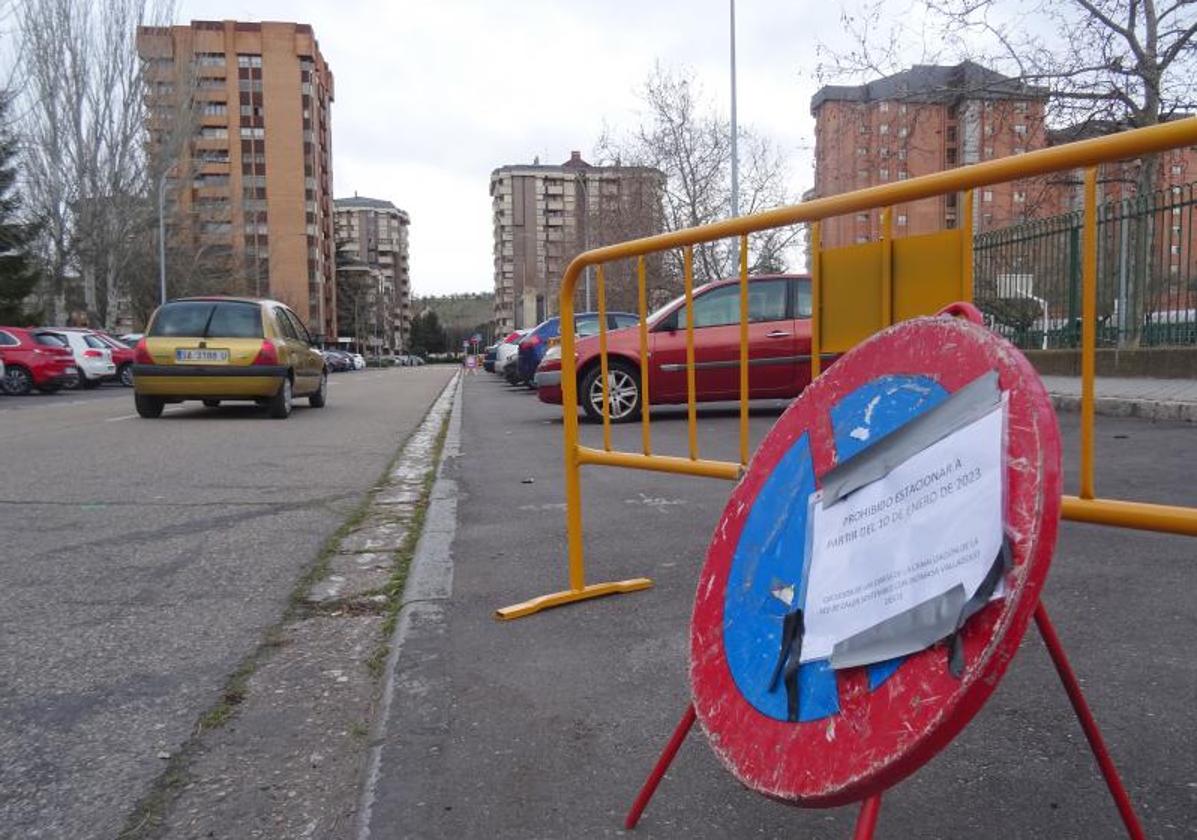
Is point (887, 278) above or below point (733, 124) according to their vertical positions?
below

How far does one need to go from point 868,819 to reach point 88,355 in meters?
25.9

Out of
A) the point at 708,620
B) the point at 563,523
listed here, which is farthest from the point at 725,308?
the point at 708,620

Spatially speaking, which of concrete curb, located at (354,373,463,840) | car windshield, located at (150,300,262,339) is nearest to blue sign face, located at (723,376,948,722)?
concrete curb, located at (354,373,463,840)

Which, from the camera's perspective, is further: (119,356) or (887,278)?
(119,356)

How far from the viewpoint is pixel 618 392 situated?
10352mm

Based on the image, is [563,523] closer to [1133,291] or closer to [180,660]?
[180,660]

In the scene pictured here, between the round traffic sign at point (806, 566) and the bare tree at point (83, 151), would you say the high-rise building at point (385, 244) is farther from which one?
the round traffic sign at point (806, 566)

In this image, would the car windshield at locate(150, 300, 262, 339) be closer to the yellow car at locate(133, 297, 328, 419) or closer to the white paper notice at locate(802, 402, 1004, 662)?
the yellow car at locate(133, 297, 328, 419)

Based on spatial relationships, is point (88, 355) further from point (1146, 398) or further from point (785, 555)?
point (785, 555)

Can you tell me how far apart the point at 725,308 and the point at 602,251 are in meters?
6.36

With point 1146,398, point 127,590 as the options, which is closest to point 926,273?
point 127,590

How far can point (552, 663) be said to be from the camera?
9.03ft

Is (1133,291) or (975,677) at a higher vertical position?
(1133,291)

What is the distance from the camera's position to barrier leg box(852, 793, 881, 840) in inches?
50.5
